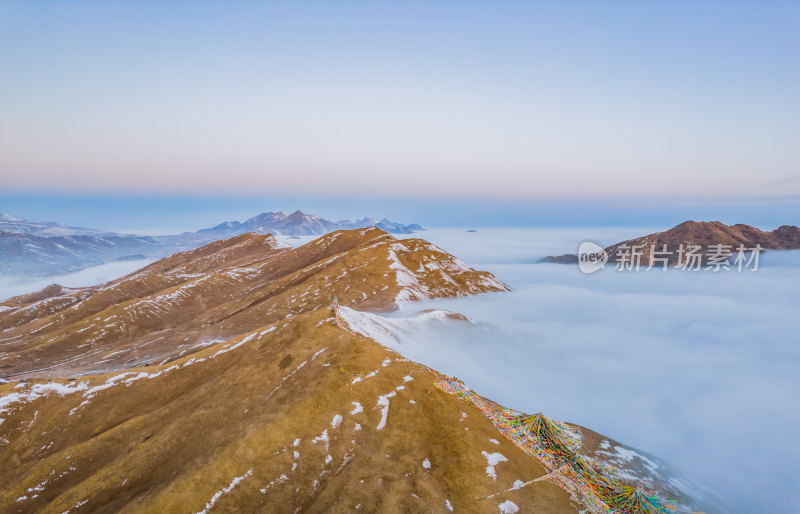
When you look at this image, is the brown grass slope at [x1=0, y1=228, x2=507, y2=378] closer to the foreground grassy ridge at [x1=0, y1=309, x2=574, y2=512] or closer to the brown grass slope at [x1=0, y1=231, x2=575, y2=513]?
the brown grass slope at [x1=0, y1=231, x2=575, y2=513]

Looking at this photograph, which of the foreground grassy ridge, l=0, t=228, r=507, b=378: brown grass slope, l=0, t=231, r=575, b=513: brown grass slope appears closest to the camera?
the foreground grassy ridge

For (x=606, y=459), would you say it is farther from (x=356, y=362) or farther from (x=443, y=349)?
(x=443, y=349)

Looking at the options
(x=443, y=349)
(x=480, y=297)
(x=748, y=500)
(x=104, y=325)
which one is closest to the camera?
(x=748, y=500)

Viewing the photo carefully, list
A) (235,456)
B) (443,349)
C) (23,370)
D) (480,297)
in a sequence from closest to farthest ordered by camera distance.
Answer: (235,456) < (443,349) < (23,370) < (480,297)

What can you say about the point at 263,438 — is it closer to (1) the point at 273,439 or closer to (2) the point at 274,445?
(1) the point at 273,439

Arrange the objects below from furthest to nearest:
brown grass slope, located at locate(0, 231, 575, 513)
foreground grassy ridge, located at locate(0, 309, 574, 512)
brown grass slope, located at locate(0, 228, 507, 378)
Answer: brown grass slope, located at locate(0, 228, 507, 378) < brown grass slope, located at locate(0, 231, 575, 513) < foreground grassy ridge, located at locate(0, 309, 574, 512)

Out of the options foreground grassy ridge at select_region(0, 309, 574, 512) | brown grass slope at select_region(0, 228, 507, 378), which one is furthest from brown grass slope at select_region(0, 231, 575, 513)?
brown grass slope at select_region(0, 228, 507, 378)

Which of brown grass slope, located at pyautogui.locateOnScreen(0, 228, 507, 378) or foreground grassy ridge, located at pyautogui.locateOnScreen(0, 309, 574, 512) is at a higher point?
foreground grassy ridge, located at pyautogui.locateOnScreen(0, 309, 574, 512)

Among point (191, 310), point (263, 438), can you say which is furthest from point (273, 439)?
point (191, 310)

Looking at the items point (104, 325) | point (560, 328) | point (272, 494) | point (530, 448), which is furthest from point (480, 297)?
point (104, 325)
